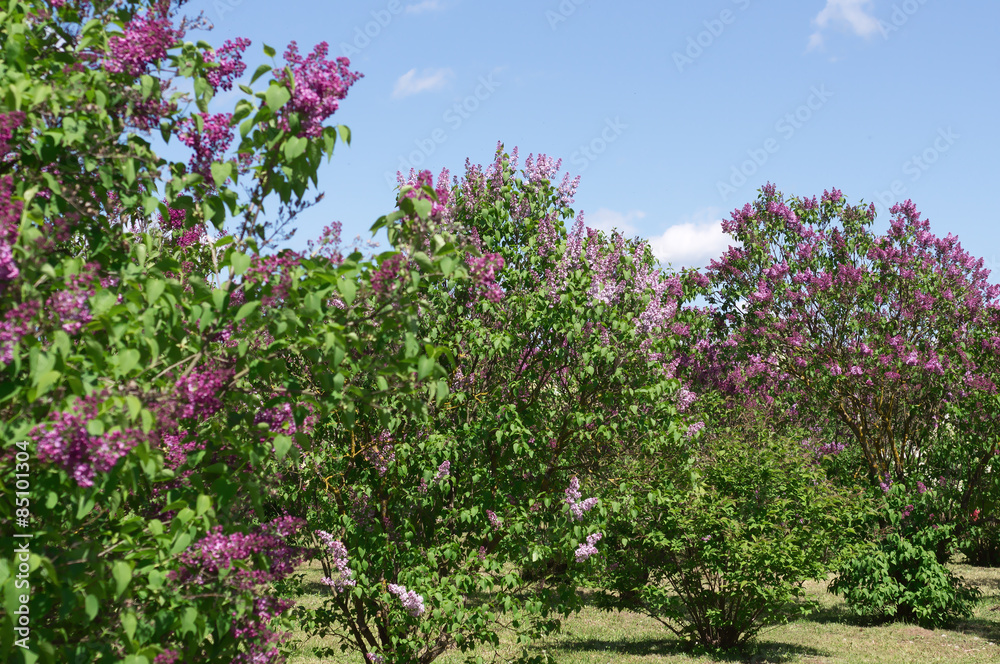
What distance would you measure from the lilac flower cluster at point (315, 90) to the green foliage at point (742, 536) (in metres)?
8.76

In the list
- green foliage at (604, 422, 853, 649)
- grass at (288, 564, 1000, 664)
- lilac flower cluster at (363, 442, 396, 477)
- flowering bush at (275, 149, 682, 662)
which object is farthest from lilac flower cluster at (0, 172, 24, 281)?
green foliage at (604, 422, 853, 649)

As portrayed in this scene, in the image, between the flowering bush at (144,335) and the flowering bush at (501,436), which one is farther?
the flowering bush at (501,436)

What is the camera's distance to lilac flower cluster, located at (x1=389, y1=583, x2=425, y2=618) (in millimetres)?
6309

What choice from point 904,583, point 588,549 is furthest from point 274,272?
point 904,583

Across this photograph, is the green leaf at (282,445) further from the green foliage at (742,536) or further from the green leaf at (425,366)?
the green foliage at (742,536)

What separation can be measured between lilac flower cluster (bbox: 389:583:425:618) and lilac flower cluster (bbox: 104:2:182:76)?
4.27 meters

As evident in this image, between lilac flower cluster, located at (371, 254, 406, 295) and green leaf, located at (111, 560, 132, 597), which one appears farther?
lilac flower cluster, located at (371, 254, 406, 295)

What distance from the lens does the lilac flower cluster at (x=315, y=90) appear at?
12.0ft

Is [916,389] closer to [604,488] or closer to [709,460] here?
[709,460]

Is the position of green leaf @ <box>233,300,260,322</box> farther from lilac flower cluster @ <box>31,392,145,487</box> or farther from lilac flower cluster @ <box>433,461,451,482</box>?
lilac flower cluster @ <box>433,461,451,482</box>

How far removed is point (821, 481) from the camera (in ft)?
42.1

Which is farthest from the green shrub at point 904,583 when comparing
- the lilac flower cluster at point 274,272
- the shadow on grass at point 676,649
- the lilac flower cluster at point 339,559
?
the lilac flower cluster at point 274,272

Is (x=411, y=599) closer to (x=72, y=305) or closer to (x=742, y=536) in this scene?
(x=72, y=305)

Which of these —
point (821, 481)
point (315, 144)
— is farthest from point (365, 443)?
point (821, 481)
